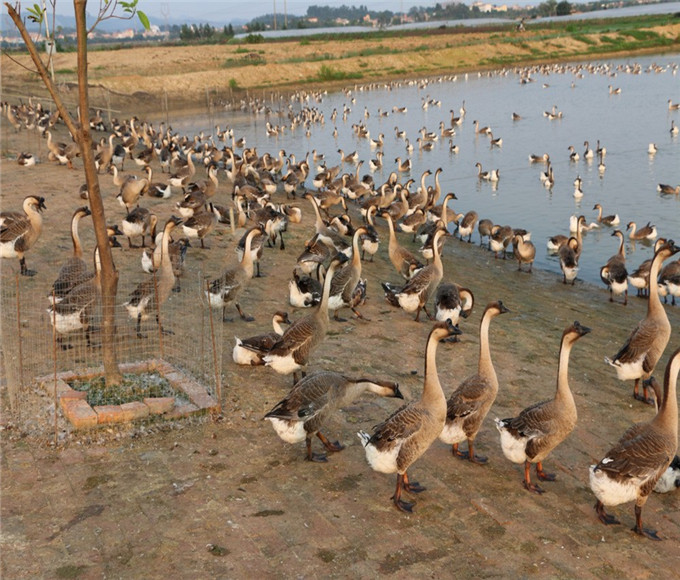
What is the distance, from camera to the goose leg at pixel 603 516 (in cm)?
861

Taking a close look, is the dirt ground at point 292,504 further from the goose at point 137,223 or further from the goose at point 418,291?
the goose at point 137,223

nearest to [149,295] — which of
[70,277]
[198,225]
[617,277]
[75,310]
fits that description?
[75,310]

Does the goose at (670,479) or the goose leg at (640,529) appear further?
the goose at (670,479)

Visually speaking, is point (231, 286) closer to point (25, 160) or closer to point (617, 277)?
point (617, 277)

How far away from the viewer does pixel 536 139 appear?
159 ft

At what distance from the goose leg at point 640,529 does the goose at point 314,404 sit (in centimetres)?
317

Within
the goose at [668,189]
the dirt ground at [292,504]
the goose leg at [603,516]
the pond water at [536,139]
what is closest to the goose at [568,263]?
the pond water at [536,139]

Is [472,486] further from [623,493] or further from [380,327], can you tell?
[380,327]

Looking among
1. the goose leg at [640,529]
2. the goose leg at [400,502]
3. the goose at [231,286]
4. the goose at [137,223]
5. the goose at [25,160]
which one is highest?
the goose at [25,160]

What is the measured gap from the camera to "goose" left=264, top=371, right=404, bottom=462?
916 cm

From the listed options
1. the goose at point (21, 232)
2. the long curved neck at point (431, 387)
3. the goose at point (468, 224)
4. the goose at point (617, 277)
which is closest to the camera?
the long curved neck at point (431, 387)

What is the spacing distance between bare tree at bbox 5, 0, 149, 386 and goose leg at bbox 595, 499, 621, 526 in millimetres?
6483

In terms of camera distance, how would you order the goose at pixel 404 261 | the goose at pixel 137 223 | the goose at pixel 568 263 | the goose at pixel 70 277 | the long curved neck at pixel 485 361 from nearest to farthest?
1. the long curved neck at pixel 485 361
2. the goose at pixel 70 277
3. the goose at pixel 404 261
4. the goose at pixel 137 223
5. the goose at pixel 568 263

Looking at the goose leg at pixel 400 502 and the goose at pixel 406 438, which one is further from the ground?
the goose at pixel 406 438
